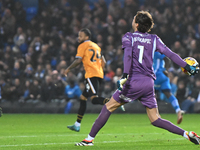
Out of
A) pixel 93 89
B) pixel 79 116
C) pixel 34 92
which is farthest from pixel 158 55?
pixel 34 92

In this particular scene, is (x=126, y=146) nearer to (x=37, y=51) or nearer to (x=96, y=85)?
(x=96, y=85)

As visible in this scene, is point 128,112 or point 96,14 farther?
point 96,14

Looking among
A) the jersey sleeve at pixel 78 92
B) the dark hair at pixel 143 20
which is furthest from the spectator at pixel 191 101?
the dark hair at pixel 143 20

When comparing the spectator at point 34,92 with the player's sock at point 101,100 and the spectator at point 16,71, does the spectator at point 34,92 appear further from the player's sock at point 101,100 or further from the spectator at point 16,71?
the player's sock at point 101,100

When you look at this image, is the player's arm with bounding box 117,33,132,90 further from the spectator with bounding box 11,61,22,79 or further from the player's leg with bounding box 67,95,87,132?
the spectator with bounding box 11,61,22,79

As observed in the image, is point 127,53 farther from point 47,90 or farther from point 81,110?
point 47,90

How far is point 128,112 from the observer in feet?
46.9

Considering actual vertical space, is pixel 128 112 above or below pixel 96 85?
below

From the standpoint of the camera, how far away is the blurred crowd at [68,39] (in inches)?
585

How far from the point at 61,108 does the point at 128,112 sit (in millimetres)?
2353

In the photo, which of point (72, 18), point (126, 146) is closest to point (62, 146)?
point (126, 146)

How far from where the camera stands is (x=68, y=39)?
17484 mm

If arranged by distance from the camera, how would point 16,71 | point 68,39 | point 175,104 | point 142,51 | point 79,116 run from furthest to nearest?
1. point 68,39
2. point 16,71
3. point 175,104
4. point 79,116
5. point 142,51

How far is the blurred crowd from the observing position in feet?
48.8
